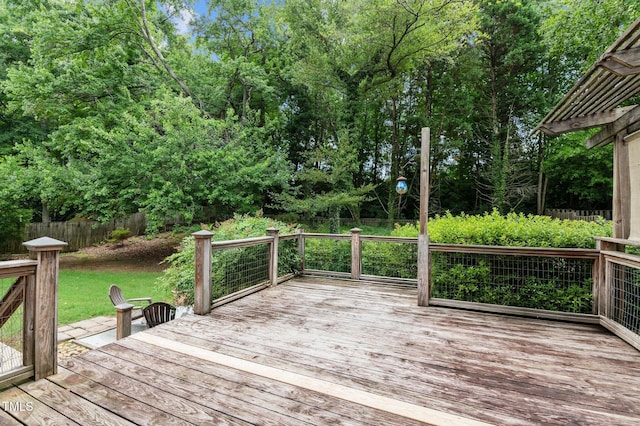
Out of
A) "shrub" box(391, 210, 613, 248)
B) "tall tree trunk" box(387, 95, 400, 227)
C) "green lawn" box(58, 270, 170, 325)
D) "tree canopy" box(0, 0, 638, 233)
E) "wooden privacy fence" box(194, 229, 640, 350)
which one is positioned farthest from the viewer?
"tall tree trunk" box(387, 95, 400, 227)

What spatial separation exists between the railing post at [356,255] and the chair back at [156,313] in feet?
10.4

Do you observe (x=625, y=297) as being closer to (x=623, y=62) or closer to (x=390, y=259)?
(x=623, y=62)

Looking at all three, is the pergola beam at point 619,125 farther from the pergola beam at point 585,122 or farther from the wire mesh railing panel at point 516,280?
the wire mesh railing panel at point 516,280

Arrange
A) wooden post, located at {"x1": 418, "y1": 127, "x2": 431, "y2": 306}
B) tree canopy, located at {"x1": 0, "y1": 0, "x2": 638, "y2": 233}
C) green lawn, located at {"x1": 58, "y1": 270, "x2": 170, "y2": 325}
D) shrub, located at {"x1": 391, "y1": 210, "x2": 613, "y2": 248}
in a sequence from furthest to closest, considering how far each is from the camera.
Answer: tree canopy, located at {"x1": 0, "y1": 0, "x2": 638, "y2": 233}, green lawn, located at {"x1": 58, "y1": 270, "x2": 170, "y2": 325}, wooden post, located at {"x1": 418, "y1": 127, "x2": 431, "y2": 306}, shrub, located at {"x1": 391, "y1": 210, "x2": 613, "y2": 248}

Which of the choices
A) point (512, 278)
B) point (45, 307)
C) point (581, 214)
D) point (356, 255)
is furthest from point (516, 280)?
point (581, 214)

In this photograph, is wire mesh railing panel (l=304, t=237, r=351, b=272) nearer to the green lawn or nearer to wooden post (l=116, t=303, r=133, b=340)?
the green lawn

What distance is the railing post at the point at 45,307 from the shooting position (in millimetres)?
2189

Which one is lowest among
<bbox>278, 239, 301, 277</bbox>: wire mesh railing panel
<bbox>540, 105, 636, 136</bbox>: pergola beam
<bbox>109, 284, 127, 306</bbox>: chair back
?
<bbox>109, 284, 127, 306</bbox>: chair back

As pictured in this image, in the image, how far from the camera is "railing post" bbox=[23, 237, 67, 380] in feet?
7.18

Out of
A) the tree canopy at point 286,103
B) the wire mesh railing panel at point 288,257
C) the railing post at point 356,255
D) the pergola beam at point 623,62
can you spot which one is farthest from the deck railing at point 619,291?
the tree canopy at point 286,103

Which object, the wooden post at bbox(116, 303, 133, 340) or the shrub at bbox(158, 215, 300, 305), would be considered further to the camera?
the shrub at bbox(158, 215, 300, 305)

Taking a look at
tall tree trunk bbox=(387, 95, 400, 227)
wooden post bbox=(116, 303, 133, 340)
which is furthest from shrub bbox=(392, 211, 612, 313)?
tall tree trunk bbox=(387, 95, 400, 227)

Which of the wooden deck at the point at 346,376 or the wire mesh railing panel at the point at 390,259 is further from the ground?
the wire mesh railing panel at the point at 390,259

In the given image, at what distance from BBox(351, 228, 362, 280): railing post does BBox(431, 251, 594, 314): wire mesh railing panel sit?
1639 mm
